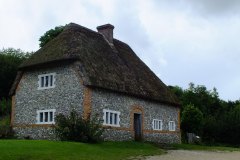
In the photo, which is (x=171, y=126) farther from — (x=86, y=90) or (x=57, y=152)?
(x=57, y=152)

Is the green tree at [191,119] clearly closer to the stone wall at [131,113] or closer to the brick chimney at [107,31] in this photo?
the stone wall at [131,113]

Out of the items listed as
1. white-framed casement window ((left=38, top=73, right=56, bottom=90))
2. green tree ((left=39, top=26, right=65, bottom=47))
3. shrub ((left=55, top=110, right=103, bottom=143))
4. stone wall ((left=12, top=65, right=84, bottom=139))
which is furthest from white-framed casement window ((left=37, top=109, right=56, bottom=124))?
green tree ((left=39, top=26, right=65, bottom=47))

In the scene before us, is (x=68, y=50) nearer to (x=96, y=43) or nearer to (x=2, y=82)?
Answer: (x=96, y=43)

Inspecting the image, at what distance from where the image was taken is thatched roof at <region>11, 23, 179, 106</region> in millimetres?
30094

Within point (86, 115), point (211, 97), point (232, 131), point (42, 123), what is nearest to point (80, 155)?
point (86, 115)

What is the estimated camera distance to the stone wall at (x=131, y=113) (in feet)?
98.5

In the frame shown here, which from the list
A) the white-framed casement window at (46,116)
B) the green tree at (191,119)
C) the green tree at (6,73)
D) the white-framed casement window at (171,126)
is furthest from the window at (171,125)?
the green tree at (6,73)

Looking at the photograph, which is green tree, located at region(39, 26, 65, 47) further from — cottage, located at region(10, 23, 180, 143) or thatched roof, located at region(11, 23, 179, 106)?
cottage, located at region(10, 23, 180, 143)

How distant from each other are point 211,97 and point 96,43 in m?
34.3

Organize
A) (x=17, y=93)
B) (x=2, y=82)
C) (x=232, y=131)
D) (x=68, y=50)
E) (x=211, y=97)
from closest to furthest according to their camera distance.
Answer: (x=68, y=50) < (x=17, y=93) < (x=232, y=131) < (x=2, y=82) < (x=211, y=97)

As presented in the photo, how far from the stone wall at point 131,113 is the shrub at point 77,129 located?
2324 mm

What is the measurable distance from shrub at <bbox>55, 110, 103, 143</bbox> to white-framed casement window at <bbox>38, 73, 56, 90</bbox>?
4459 mm

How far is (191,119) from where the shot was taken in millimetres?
46969

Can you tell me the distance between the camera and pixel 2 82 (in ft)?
171
